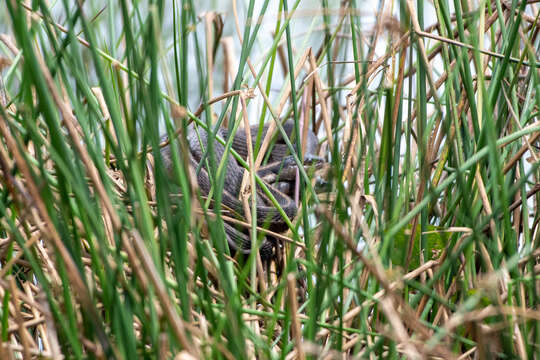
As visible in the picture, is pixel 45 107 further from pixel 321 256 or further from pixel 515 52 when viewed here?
pixel 515 52

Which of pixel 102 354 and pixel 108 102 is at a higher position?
pixel 108 102

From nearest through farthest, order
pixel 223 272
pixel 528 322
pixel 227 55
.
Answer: pixel 223 272 → pixel 528 322 → pixel 227 55

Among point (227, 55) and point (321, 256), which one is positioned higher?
point (227, 55)

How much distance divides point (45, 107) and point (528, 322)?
0.53 meters

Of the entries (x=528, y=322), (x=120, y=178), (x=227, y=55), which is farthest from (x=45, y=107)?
(x=227, y=55)

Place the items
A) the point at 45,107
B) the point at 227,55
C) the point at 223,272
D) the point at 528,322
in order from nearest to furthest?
the point at 45,107 → the point at 223,272 → the point at 528,322 → the point at 227,55

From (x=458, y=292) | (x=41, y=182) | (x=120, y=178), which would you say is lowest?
(x=458, y=292)

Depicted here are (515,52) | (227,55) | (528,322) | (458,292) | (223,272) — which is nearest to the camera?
(223,272)

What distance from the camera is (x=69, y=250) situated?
20.0 inches

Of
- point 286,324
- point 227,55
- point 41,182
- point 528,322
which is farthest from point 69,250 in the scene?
point 227,55

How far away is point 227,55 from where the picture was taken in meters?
1.90

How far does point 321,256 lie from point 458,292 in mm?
310

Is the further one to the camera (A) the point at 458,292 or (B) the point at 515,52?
(B) the point at 515,52

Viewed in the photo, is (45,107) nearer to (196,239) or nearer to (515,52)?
(196,239)
